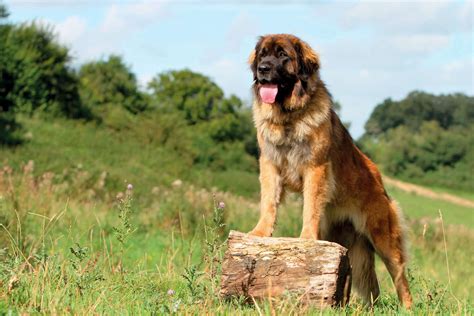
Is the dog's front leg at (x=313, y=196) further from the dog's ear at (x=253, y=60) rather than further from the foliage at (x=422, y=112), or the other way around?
the foliage at (x=422, y=112)

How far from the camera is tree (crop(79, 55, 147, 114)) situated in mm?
67062

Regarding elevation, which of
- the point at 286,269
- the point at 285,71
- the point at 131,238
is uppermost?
the point at 285,71

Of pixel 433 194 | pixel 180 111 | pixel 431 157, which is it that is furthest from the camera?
pixel 180 111

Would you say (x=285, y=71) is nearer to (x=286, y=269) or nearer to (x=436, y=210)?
(x=286, y=269)

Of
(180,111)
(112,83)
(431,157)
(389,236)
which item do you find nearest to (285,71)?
(389,236)

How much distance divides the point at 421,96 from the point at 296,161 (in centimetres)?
10387

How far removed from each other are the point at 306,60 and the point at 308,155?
0.95 m

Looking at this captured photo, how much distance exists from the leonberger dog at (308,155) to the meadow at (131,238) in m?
0.42

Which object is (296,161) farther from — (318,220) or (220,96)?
(220,96)

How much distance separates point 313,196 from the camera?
6.66 meters

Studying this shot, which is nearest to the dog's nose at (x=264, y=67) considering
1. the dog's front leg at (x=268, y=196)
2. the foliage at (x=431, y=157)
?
the dog's front leg at (x=268, y=196)

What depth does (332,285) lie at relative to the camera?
5.73m

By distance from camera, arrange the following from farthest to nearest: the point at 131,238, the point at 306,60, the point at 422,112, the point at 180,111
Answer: the point at 422,112, the point at 180,111, the point at 131,238, the point at 306,60

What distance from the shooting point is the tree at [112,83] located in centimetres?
6706
